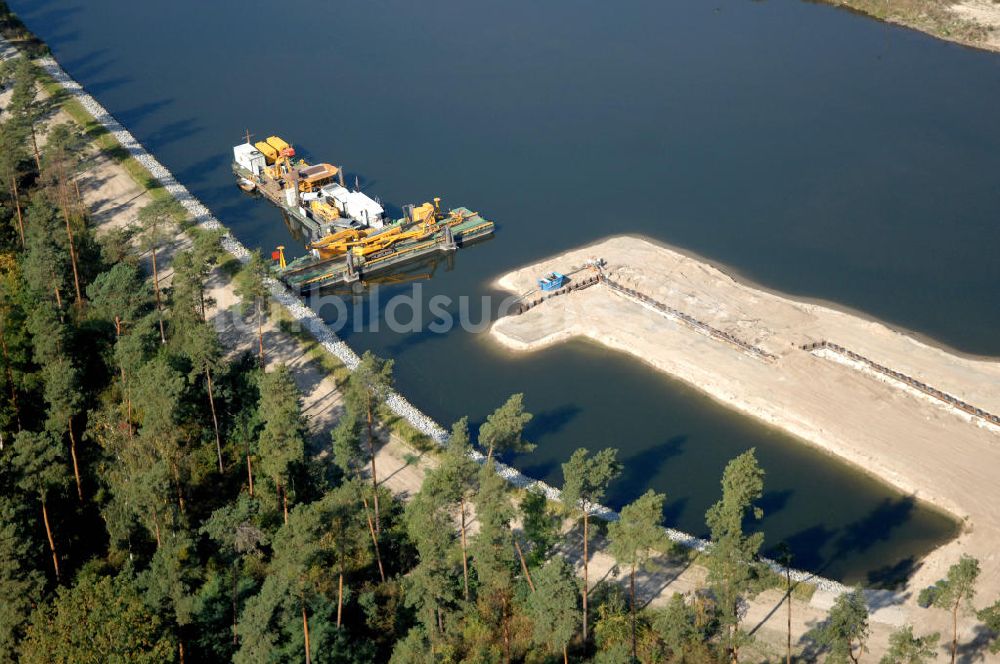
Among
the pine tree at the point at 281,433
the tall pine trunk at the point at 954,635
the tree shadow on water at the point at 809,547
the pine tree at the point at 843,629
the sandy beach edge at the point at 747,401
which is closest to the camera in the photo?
the pine tree at the point at 843,629

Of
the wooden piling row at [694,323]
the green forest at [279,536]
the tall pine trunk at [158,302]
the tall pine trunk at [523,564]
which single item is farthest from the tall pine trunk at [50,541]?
the wooden piling row at [694,323]

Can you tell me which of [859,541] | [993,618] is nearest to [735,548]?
[993,618]

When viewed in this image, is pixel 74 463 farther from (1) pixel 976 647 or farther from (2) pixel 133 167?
(1) pixel 976 647

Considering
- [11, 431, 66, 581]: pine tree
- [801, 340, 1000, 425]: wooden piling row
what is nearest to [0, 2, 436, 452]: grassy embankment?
[11, 431, 66, 581]: pine tree

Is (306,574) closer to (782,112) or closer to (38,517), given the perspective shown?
(38,517)

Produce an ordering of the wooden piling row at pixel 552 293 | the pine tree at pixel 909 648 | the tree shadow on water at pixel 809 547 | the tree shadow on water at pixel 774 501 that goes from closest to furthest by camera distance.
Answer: the pine tree at pixel 909 648, the tree shadow on water at pixel 809 547, the tree shadow on water at pixel 774 501, the wooden piling row at pixel 552 293

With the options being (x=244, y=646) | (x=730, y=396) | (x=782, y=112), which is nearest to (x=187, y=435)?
(x=244, y=646)

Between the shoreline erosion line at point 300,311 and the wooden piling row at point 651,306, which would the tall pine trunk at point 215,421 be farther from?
the wooden piling row at point 651,306
